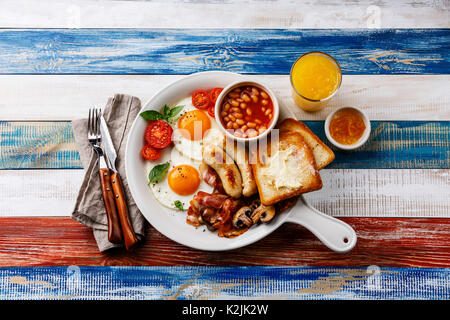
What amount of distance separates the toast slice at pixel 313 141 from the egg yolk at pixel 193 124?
52 cm

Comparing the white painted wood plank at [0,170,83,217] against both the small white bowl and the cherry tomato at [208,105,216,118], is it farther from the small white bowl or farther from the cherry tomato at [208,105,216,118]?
the small white bowl

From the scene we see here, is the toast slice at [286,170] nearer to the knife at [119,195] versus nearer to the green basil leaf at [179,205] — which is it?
the green basil leaf at [179,205]

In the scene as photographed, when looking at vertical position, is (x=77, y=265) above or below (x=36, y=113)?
below

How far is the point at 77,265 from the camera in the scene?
233 cm

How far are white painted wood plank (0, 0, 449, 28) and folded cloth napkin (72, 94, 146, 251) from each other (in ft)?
2.12

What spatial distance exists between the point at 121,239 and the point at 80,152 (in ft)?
2.21

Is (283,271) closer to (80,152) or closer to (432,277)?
(432,277)

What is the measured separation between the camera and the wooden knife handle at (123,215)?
7.14 feet

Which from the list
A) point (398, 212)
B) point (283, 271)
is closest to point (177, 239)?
point (283, 271)

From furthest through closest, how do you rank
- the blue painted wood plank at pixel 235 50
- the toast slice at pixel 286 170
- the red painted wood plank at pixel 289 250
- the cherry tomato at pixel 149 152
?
the blue painted wood plank at pixel 235 50
the red painted wood plank at pixel 289 250
the cherry tomato at pixel 149 152
the toast slice at pixel 286 170

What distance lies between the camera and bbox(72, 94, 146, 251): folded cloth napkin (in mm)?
2223

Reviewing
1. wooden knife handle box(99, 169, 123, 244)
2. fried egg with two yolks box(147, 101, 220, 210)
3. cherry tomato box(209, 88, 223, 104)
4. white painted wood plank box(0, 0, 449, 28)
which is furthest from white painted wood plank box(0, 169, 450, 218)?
white painted wood plank box(0, 0, 449, 28)

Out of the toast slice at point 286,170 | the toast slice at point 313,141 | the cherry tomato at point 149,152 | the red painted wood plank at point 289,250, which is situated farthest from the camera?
the red painted wood plank at point 289,250

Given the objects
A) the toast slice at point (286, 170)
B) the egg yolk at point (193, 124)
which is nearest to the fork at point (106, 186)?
the egg yolk at point (193, 124)
